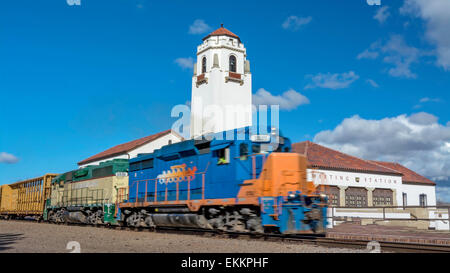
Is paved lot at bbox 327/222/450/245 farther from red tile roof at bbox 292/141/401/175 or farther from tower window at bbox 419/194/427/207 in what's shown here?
tower window at bbox 419/194/427/207

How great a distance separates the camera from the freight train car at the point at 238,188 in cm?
1240

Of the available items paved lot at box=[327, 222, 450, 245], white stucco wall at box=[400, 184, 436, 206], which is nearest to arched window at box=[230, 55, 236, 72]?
white stucco wall at box=[400, 184, 436, 206]

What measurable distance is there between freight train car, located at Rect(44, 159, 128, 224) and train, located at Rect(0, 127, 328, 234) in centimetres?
7

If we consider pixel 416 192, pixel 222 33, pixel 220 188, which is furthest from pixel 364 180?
pixel 220 188

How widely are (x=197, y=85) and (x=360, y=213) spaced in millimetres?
25790

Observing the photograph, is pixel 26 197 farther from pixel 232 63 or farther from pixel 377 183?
pixel 377 183

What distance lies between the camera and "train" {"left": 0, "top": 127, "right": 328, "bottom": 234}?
12492mm

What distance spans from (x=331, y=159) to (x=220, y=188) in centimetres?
2293

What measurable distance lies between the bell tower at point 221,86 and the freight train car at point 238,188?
30.8m

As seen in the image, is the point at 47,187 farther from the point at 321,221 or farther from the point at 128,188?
the point at 321,221

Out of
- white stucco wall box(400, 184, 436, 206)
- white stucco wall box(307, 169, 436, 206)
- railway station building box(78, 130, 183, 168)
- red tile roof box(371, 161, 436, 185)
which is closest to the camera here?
white stucco wall box(307, 169, 436, 206)

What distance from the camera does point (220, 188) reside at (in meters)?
14.1

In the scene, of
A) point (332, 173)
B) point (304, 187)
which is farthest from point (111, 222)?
point (332, 173)

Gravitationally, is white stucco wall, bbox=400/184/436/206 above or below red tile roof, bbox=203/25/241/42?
below
